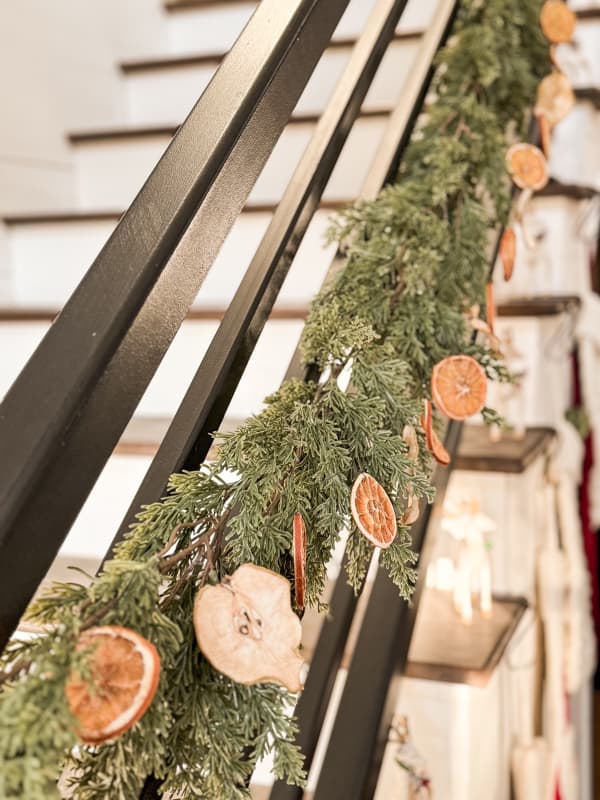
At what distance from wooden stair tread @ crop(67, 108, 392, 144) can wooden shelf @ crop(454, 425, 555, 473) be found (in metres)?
0.79

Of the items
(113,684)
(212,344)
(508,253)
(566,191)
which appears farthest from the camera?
(566,191)

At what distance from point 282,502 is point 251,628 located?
0.14 m

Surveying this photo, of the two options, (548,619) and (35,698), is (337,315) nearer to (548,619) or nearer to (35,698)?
(35,698)

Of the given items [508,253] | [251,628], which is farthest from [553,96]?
[251,628]

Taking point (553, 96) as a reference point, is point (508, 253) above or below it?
below

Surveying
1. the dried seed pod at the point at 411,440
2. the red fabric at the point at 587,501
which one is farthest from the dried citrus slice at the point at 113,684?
the red fabric at the point at 587,501

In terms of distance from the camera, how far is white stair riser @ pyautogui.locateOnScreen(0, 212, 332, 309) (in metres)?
1.79

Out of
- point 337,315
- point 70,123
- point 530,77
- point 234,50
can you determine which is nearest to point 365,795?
point 337,315

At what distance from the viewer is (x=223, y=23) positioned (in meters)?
2.42

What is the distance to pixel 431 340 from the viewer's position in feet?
3.29

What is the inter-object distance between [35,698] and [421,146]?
40.6 inches

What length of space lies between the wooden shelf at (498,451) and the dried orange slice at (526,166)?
0.48 m

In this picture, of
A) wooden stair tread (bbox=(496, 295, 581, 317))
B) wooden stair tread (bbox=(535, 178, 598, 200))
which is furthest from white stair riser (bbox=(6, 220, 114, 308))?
wooden stair tread (bbox=(535, 178, 598, 200))

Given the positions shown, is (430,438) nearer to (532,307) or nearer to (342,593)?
(342,593)
